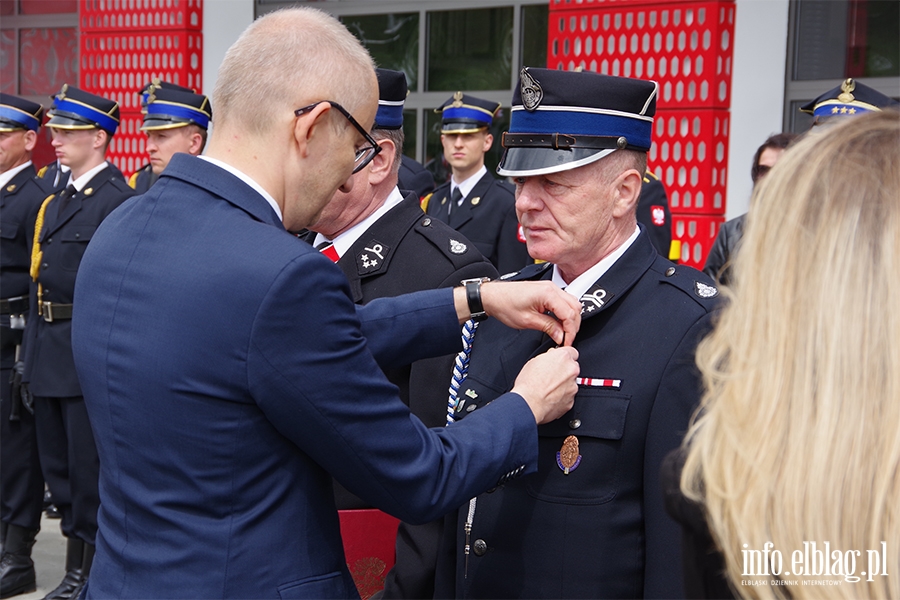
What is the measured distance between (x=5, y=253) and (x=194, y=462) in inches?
156

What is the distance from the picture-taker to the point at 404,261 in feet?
7.47

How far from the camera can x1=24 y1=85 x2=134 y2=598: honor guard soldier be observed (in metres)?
4.17

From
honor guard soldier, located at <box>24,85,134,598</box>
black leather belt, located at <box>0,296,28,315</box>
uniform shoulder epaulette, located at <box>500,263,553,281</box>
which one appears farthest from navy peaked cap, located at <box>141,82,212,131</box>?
uniform shoulder epaulette, located at <box>500,263,553,281</box>

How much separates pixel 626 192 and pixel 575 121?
0.16 metres

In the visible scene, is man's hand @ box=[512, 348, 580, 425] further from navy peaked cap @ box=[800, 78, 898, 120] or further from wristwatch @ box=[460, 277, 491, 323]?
navy peaked cap @ box=[800, 78, 898, 120]

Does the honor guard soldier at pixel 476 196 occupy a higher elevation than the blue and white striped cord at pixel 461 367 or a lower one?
higher

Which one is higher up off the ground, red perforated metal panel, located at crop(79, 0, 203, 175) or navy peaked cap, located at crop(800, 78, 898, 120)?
red perforated metal panel, located at crop(79, 0, 203, 175)

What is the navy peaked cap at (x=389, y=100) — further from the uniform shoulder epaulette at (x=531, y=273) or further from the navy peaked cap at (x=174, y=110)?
the navy peaked cap at (x=174, y=110)

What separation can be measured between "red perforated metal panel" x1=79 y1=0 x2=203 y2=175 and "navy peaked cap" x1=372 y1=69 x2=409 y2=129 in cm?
574

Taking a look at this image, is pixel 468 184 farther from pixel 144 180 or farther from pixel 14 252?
pixel 14 252

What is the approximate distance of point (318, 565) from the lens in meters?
→ 1.40

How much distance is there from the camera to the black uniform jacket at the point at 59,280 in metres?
4.28

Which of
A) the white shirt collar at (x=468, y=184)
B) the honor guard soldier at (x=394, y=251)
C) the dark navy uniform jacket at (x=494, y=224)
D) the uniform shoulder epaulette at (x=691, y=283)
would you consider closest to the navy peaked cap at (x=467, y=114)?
the white shirt collar at (x=468, y=184)

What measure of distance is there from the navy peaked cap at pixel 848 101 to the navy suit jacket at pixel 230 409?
9.34 feet
